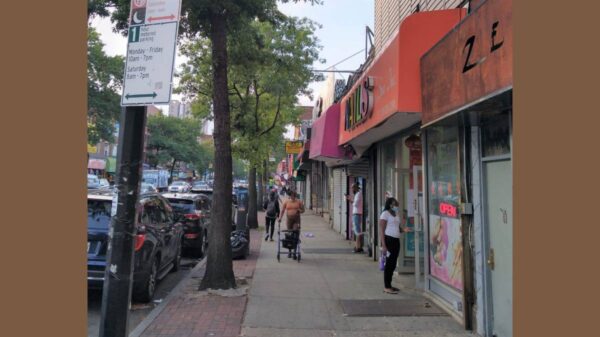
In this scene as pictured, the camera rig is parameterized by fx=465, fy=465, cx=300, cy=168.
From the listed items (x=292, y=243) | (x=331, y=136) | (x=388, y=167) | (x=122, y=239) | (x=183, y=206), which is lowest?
(x=292, y=243)

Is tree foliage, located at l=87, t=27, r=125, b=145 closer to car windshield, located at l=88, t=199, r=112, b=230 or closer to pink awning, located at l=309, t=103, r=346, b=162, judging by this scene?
pink awning, located at l=309, t=103, r=346, b=162

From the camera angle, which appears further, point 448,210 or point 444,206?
point 444,206

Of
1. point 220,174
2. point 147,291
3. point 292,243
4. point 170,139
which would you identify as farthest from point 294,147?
point 170,139

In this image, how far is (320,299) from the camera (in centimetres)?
739

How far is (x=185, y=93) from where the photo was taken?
17.8m

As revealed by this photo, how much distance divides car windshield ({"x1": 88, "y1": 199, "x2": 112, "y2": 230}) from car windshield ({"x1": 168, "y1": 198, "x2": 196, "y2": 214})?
5.08 m

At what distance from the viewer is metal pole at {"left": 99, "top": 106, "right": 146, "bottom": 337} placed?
3.72 metres

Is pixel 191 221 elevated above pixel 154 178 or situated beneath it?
situated beneath

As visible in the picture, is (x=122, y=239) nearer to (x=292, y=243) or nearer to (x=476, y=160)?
(x=476, y=160)

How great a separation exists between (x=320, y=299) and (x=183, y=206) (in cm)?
599

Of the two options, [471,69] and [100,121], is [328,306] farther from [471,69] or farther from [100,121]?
→ [100,121]

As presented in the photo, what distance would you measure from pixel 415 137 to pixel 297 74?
990cm

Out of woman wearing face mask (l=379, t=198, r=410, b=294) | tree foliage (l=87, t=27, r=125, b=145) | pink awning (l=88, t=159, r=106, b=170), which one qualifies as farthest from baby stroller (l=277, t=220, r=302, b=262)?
pink awning (l=88, t=159, r=106, b=170)

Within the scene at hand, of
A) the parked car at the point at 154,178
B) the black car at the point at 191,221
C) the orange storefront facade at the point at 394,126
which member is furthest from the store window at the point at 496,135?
the parked car at the point at 154,178
